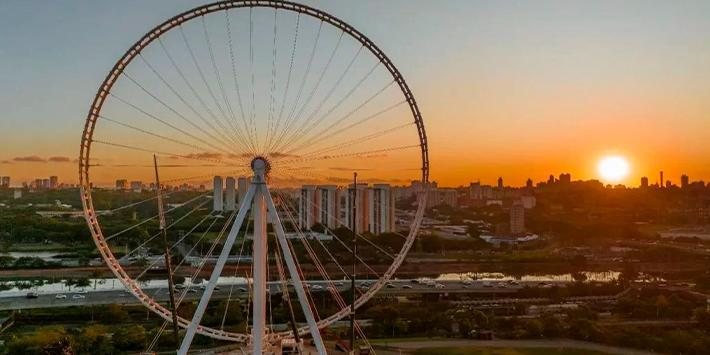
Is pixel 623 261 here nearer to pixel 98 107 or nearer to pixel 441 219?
pixel 441 219

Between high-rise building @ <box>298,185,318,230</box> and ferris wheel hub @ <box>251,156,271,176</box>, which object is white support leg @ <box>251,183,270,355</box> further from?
high-rise building @ <box>298,185,318,230</box>

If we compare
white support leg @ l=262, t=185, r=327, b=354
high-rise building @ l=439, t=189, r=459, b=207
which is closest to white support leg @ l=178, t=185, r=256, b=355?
white support leg @ l=262, t=185, r=327, b=354

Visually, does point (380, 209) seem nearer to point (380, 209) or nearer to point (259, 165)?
point (380, 209)

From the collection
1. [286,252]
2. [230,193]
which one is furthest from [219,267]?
[230,193]

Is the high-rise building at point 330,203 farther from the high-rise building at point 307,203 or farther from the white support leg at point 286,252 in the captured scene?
the white support leg at point 286,252

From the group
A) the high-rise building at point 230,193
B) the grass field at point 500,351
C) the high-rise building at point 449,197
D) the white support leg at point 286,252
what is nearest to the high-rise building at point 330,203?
the high-rise building at point 230,193
